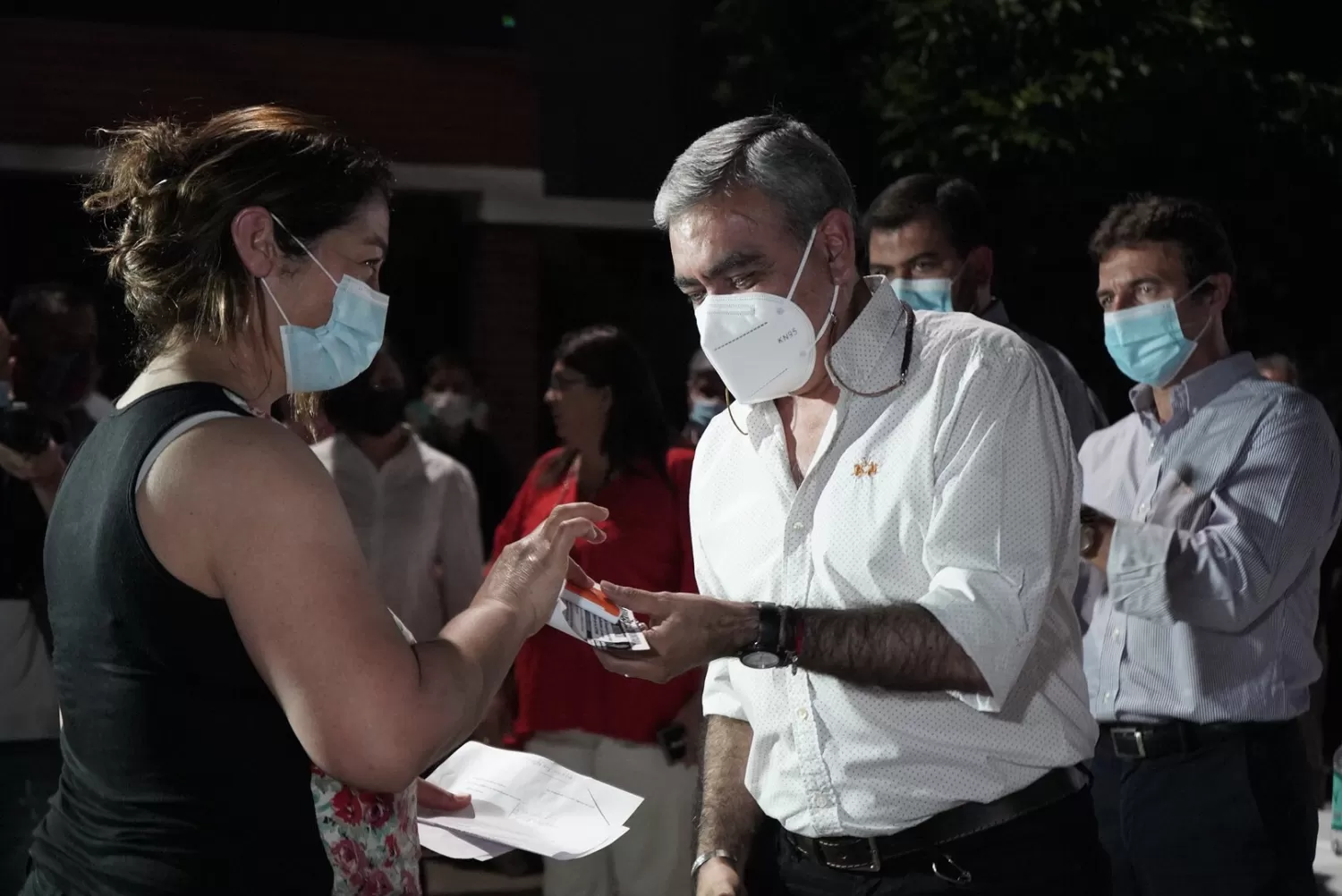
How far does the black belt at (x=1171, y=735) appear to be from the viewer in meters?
3.66

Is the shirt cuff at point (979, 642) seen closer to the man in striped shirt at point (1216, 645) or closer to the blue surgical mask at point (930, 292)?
the man in striped shirt at point (1216, 645)

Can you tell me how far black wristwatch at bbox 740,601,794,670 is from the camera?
2352 mm

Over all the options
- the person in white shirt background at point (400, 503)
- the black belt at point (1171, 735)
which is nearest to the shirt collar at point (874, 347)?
the black belt at point (1171, 735)

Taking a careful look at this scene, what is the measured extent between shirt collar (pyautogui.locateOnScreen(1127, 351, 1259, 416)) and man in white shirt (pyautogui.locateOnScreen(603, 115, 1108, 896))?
1.65 metres

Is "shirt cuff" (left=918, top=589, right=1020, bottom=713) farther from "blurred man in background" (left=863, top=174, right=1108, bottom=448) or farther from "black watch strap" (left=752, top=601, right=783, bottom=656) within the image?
"blurred man in background" (left=863, top=174, right=1108, bottom=448)

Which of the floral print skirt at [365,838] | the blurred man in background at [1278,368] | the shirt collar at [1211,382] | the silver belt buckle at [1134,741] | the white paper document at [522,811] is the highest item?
the shirt collar at [1211,382]

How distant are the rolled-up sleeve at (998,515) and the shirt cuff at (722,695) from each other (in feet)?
1.80

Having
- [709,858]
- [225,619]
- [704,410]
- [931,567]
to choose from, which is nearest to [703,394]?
[704,410]

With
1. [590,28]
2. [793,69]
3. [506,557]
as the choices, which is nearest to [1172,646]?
[506,557]

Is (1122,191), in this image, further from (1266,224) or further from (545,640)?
(545,640)

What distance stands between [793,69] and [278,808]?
12.9 meters

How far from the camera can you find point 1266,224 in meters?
12.7

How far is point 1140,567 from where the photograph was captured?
3654 millimetres

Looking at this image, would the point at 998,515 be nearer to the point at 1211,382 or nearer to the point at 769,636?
the point at 769,636
